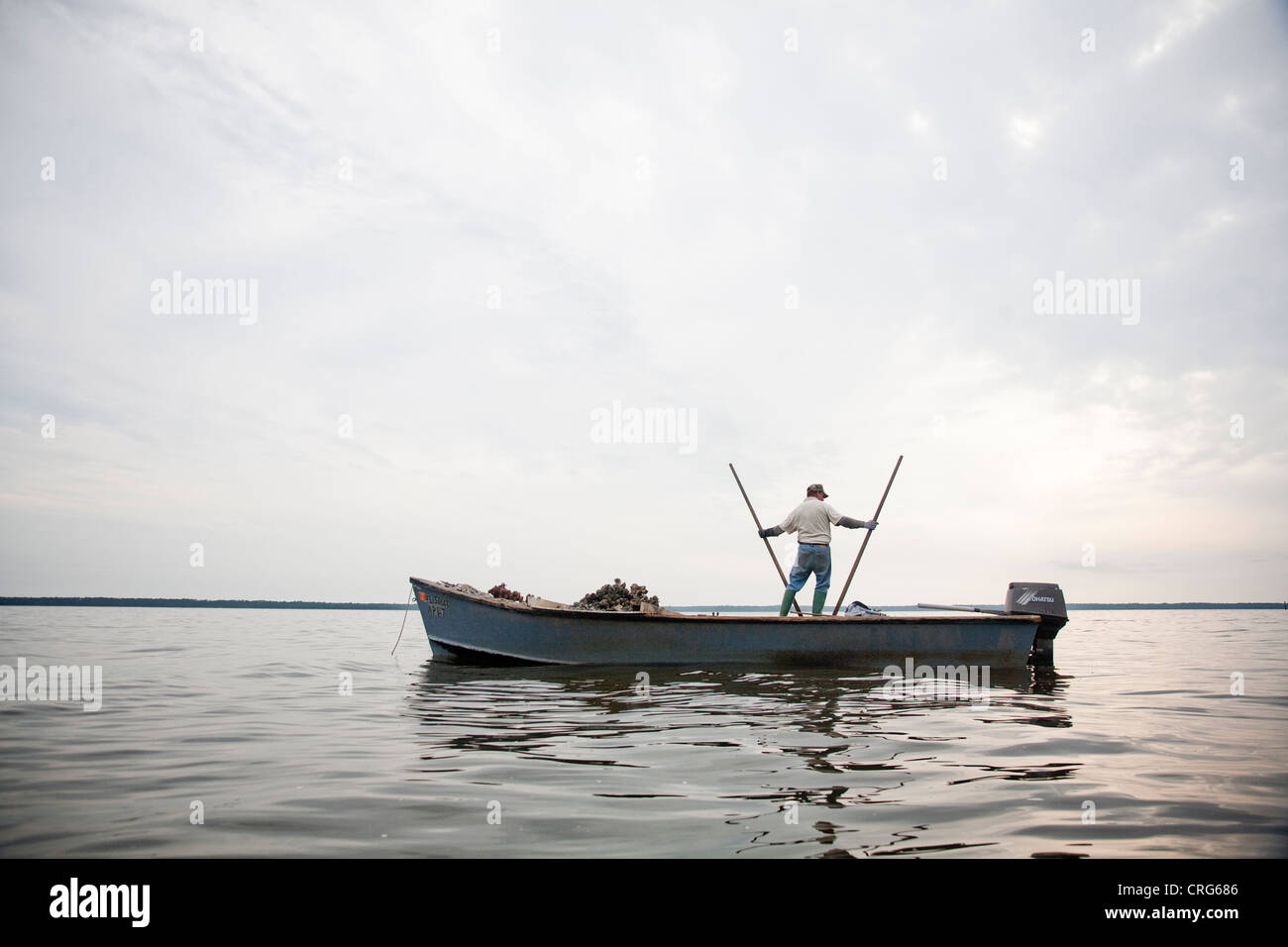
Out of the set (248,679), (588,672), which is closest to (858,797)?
(588,672)

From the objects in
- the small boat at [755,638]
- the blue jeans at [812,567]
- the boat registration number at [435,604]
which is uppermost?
the blue jeans at [812,567]

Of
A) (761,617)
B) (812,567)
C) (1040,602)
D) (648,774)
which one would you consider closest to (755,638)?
(761,617)

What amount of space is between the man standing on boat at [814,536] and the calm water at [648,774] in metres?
2.52

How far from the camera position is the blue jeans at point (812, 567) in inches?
455

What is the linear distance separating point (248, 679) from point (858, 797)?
33.8 feet

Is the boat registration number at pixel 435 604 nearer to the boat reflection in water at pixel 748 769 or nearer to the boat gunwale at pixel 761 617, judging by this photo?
the boat gunwale at pixel 761 617

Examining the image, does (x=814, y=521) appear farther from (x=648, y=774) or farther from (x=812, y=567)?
(x=648, y=774)

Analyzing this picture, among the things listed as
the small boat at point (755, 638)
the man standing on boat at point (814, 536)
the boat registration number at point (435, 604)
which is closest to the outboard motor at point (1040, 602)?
the small boat at point (755, 638)

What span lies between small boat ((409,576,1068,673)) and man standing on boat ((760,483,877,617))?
0.90 metres

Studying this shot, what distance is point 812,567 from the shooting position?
11.7 metres

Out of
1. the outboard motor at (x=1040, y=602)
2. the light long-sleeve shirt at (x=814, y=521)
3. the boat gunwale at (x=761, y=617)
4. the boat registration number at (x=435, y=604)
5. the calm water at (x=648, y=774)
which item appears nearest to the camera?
the calm water at (x=648, y=774)

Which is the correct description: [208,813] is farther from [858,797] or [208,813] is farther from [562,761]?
[858,797]
